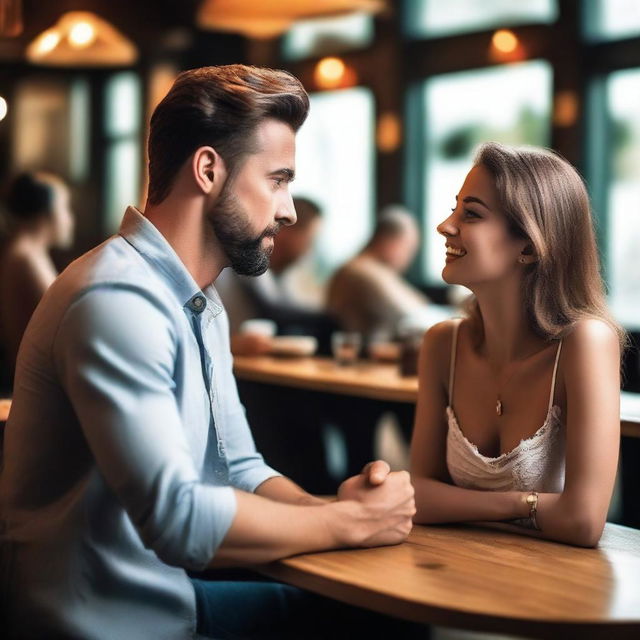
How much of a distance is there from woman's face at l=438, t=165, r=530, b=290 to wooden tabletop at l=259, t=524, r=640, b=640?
22.5 inches

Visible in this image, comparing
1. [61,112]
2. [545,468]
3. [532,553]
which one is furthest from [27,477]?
[61,112]

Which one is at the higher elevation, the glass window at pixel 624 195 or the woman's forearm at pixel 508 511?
the glass window at pixel 624 195

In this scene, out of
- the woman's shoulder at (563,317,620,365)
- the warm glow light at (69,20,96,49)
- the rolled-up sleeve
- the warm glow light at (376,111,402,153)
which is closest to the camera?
the rolled-up sleeve

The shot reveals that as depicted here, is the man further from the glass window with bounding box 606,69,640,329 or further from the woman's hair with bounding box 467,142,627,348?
the glass window with bounding box 606,69,640,329

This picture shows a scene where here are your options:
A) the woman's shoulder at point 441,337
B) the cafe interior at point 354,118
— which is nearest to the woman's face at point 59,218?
the cafe interior at point 354,118

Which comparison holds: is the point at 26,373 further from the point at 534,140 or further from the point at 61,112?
the point at 61,112

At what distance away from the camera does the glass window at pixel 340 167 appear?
8352mm

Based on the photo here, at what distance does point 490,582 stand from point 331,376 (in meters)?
2.67

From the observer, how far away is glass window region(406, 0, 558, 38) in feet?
22.8

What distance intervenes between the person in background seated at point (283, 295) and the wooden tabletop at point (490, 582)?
410 centimetres

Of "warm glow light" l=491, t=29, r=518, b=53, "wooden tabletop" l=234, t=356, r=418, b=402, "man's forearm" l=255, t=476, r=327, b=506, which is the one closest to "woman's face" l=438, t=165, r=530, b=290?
"man's forearm" l=255, t=476, r=327, b=506

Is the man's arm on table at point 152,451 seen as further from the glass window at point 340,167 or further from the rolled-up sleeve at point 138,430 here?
the glass window at point 340,167

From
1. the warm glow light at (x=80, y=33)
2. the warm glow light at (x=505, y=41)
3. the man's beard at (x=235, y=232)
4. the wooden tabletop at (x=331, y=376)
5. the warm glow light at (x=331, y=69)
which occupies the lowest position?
the wooden tabletop at (x=331, y=376)

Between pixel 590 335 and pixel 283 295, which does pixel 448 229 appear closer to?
pixel 590 335
